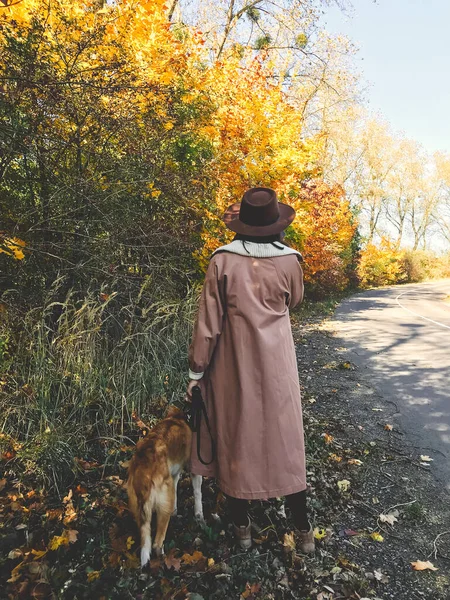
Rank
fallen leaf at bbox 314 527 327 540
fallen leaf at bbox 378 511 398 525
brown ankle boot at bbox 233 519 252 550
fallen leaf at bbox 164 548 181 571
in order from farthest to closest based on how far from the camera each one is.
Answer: fallen leaf at bbox 378 511 398 525, fallen leaf at bbox 314 527 327 540, brown ankle boot at bbox 233 519 252 550, fallen leaf at bbox 164 548 181 571

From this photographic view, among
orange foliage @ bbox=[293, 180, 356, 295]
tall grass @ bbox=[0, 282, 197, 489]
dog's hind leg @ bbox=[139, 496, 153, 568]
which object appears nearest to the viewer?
dog's hind leg @ bbox=[139, 496, 153, 568]

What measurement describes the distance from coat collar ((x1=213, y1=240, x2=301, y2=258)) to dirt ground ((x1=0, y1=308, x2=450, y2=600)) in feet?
5.96

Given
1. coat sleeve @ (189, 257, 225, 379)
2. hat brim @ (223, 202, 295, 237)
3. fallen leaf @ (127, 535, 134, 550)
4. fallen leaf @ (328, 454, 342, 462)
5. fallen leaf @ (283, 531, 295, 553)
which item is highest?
hat brim @ (223, 202, 295, 237)

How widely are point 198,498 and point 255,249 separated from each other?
1.75 m

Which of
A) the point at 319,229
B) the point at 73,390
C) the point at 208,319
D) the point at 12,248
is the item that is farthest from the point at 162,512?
the point at 319,229

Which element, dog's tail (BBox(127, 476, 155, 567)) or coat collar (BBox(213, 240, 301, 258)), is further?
coat collar (BBox(213, 240, 301, 258))

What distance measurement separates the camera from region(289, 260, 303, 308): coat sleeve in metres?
2.50

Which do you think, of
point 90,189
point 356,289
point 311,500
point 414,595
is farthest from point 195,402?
point 356,289

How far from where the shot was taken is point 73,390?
11.8ft

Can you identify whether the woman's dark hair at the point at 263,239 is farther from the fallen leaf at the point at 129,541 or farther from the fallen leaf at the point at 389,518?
the fallen leaf at the point at 389,518

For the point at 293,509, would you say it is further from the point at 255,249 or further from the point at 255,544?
the point at 255,249

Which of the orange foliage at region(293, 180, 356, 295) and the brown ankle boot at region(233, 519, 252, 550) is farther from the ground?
the orange foliage at region(293, 180, 356, 295)

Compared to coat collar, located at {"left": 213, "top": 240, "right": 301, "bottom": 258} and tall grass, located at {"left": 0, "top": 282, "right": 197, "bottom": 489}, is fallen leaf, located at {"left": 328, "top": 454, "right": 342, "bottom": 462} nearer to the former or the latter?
tall grass, located at {"left": 0, "top": 282, "right": 197, "bottom": 489}

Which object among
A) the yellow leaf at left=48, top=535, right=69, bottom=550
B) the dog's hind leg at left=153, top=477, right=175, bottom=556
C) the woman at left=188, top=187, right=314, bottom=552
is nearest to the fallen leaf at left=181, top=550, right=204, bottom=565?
the dog's hind leg at left=153, top=477, right=175, bottom=556
